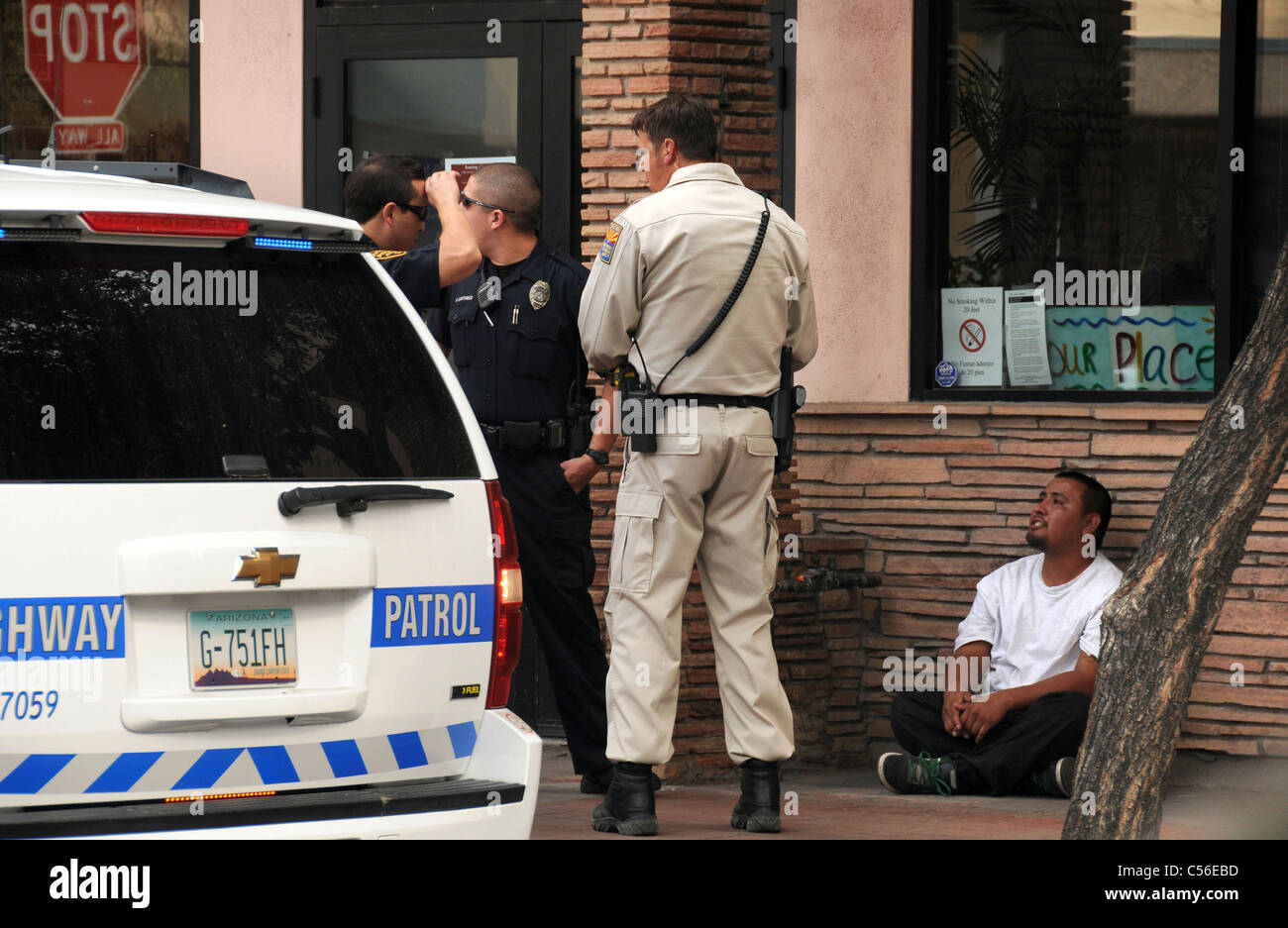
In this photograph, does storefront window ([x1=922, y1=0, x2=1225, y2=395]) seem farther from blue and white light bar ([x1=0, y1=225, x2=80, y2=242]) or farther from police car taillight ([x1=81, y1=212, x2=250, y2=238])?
blue and white light bar ([x1=0, y1=225, x2=80, y2=242])

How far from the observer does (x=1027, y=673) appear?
7.32 metres

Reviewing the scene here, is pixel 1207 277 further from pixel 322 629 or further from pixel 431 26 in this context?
pixel 322 629

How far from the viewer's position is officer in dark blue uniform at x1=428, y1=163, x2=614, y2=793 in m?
6.70

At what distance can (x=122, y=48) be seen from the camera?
386 inches

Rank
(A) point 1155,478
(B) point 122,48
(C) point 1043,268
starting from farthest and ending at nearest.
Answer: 1. (B) point 122,48
2. (C) point 1043,268
3. (A) point 1155,478

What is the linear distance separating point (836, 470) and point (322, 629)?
4239 millimetres

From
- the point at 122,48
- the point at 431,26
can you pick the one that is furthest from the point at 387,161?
the point at 122,48

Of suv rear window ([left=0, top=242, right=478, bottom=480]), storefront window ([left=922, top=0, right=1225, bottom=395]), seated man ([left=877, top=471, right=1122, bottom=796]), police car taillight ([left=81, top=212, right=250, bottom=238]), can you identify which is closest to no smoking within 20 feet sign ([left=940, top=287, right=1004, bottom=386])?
storefront window ([left=922, top=0, right=1225, bottom=395])

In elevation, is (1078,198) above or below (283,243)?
above

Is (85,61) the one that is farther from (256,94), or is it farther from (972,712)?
(972,712)

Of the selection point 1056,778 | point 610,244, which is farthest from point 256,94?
point 1056,778

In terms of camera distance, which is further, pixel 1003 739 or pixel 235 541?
pixel 1003 739

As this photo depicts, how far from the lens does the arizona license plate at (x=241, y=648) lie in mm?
3975

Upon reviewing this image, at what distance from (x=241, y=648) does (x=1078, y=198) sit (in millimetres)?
4882
